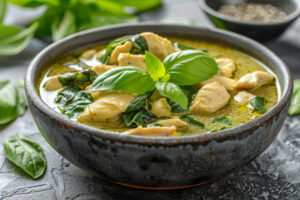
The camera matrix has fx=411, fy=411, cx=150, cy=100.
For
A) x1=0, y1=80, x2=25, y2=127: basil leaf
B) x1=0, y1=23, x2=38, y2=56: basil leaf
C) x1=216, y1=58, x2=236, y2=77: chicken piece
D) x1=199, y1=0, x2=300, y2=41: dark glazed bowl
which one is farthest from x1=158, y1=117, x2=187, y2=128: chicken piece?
x1=0, y1=23, x2=38, y2=56: basil leaf

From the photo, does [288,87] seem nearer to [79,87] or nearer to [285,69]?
[285,69]

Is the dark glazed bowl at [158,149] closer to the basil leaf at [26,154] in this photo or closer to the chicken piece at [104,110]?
the chicken piece at [104,110]

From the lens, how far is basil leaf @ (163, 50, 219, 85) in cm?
234

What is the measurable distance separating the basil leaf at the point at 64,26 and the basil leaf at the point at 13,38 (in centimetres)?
19

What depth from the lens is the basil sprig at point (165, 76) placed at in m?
2.18

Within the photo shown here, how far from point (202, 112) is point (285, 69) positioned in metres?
0.65

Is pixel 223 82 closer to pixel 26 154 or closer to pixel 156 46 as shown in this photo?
pixel 156 46

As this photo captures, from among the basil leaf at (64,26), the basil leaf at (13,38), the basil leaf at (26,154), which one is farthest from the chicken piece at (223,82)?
the basil leaf at (13,38)

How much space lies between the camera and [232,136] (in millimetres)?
1913

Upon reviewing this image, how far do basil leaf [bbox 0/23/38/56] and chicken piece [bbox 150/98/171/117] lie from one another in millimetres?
1998

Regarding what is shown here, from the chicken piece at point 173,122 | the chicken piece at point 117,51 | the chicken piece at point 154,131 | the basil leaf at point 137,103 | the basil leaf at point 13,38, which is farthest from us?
the basil leaf at point 13,38

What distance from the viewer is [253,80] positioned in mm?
2490

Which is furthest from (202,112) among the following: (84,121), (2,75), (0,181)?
(2,75)

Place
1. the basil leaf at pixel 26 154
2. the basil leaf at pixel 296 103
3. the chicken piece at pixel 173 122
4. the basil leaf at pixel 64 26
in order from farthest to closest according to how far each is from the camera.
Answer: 1. the basil leaf at pixel 64 26
2. the basil leaf at pixel 296 103
3. the basil leaf at pixel 26 154
4. the chicken piece at pixel 173 122
